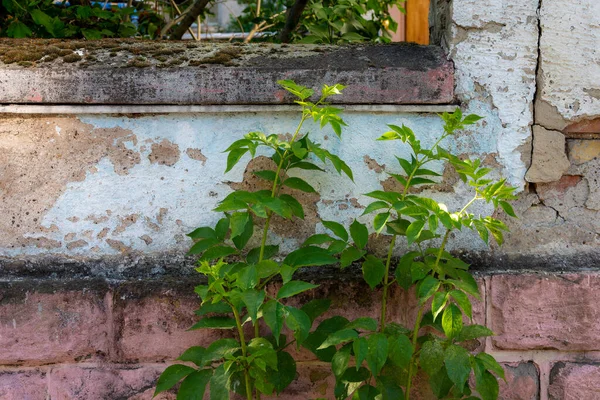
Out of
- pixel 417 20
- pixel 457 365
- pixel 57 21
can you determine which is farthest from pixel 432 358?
pixel 417 20

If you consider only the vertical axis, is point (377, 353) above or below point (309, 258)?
below

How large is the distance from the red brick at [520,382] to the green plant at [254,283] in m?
0.64

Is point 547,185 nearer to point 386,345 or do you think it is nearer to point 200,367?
point 386,345

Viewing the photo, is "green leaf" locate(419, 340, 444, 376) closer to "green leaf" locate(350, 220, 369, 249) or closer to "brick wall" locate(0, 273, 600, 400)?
"brick wall" locate(0, 273, 600, 400)

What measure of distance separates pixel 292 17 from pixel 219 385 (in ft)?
6.85

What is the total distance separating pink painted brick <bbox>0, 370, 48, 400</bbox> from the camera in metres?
2.13

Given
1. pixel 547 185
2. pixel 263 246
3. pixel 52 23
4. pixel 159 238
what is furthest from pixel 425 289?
pixel 52 23

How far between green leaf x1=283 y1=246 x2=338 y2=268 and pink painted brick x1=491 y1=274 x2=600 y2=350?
0.57m

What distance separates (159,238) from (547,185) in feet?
4.11

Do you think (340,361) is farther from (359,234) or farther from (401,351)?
(359,234)

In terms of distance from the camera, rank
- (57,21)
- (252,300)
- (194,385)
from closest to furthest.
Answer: (252,300), (194,385), (57,21)

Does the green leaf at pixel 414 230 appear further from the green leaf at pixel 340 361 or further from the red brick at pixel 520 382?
the red brick at pixel 520 382

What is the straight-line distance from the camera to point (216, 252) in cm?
208

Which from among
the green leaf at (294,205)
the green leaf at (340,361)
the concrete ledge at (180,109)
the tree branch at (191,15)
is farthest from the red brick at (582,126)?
the tree branch at (191,15)
